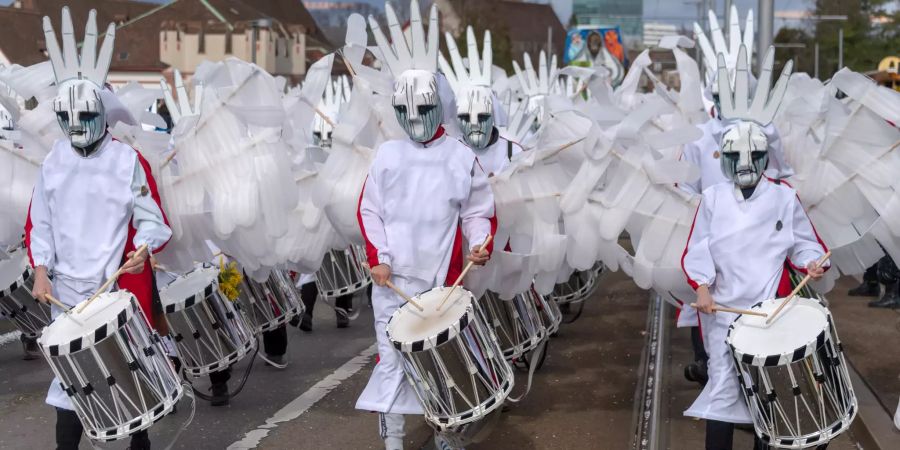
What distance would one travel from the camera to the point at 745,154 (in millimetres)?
5395

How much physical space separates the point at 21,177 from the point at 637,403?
3656mm

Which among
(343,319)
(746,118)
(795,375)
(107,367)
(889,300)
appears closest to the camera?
(795,375)

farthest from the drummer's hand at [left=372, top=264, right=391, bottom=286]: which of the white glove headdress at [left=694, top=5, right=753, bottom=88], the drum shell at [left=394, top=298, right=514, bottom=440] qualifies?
the white glove headdress at [left=694, top=5, right=753, bottom=88]

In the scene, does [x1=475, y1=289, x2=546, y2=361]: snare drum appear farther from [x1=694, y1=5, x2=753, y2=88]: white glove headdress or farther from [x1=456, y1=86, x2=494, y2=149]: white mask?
[x1=694, y1=5, x2=753, y2=88]: white glove headdress

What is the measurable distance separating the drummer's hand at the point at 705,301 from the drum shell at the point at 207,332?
9.43ft

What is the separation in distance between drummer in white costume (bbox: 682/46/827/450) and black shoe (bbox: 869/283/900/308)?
5.45m

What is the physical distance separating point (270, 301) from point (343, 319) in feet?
7.80

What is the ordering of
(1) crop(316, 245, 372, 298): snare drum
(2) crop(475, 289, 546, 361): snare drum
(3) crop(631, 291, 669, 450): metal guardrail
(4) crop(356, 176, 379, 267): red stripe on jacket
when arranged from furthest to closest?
1. (1) crop(316, 245, 372, 298): snare drum
2. (2) crop(475, 289, 546, 361): snare drum
3. (3) crop(631, 291, 669, 450): metal guardrail
4. (4) crop(356, 176, 379, 267): red stripe on jacket

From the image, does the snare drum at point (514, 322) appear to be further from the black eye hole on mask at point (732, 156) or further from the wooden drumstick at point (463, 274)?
the black eye hole on mask at point (732, 156)

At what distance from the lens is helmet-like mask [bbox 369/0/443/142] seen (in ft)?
19.1

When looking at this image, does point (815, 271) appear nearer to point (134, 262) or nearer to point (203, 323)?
point (134, 262)

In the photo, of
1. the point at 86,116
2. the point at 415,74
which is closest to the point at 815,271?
the point at 415,74

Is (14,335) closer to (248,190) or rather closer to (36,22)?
(248,190)

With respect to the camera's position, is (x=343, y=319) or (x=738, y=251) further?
(x=343, y=319)
